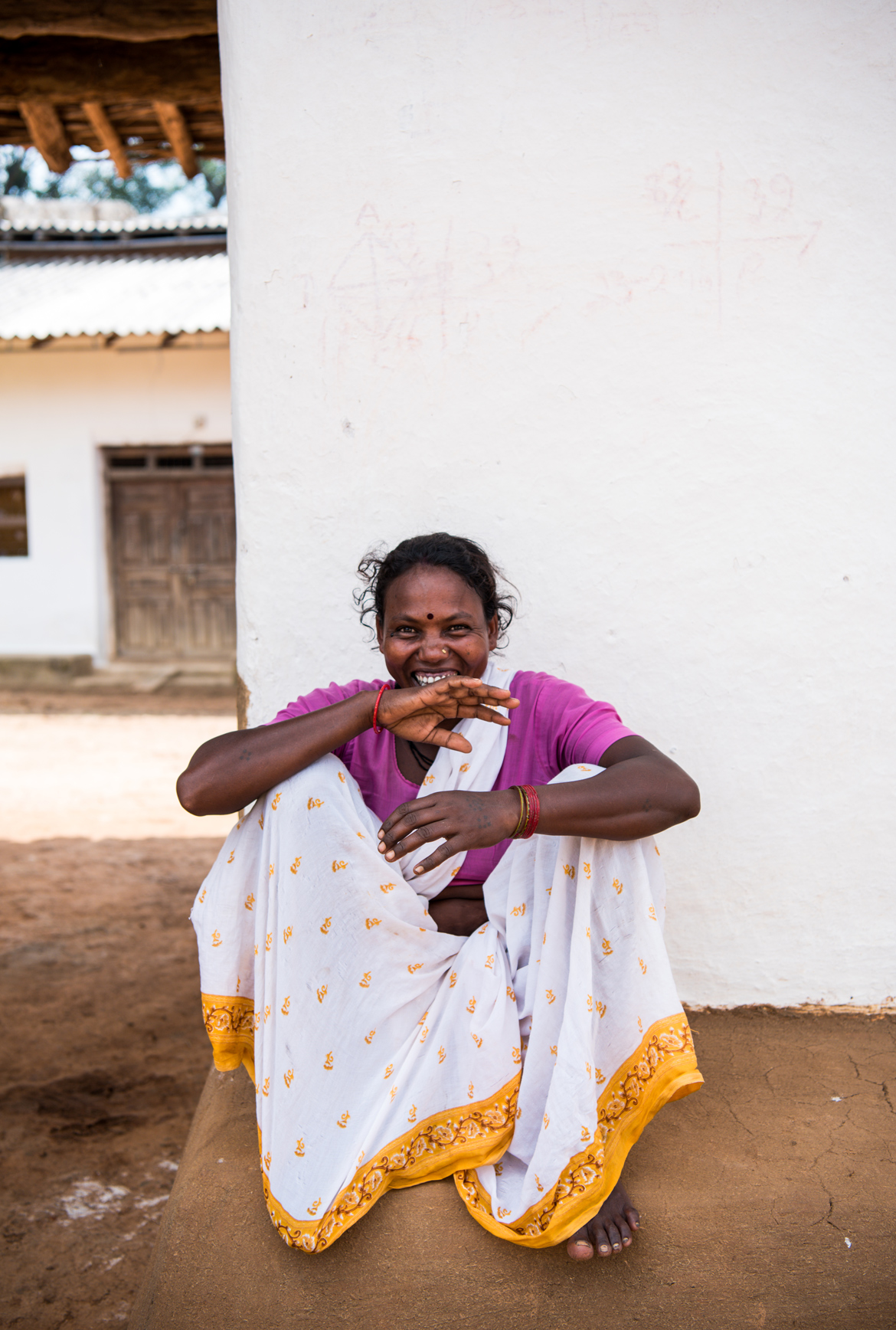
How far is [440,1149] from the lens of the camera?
1.61 meters

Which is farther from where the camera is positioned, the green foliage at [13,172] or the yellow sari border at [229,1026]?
the green foliage at [13,172]

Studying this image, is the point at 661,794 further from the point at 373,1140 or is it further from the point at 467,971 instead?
the point at 373,1140

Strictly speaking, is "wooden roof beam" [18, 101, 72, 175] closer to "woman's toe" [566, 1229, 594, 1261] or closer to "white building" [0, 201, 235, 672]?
"woman's toe" [566, 1229, 594, 1261]

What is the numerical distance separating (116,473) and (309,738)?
9417 mm

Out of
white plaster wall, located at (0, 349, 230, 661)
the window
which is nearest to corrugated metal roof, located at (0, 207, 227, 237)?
white plaster wall, located at (0, 349, 230, 661)

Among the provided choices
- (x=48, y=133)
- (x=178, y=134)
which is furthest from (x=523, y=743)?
(x=48, y=133)

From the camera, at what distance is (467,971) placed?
1.62 meters

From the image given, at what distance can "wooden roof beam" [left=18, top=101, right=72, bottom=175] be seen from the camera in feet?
11.0

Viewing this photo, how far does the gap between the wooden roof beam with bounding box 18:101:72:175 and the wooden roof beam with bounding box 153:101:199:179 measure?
39 centimetres

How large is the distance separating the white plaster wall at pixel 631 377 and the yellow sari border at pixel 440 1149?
0.83 meters

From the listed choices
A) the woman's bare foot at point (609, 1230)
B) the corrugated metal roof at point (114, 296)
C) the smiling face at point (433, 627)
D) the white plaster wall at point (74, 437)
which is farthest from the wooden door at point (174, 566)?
the woman's bare foot at point (609, 1230)

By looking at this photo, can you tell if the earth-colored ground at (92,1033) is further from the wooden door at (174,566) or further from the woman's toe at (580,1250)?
the wooden door at (174,566)

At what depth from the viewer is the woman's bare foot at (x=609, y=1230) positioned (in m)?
1.50

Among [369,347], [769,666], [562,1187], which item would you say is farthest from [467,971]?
[369,347]
